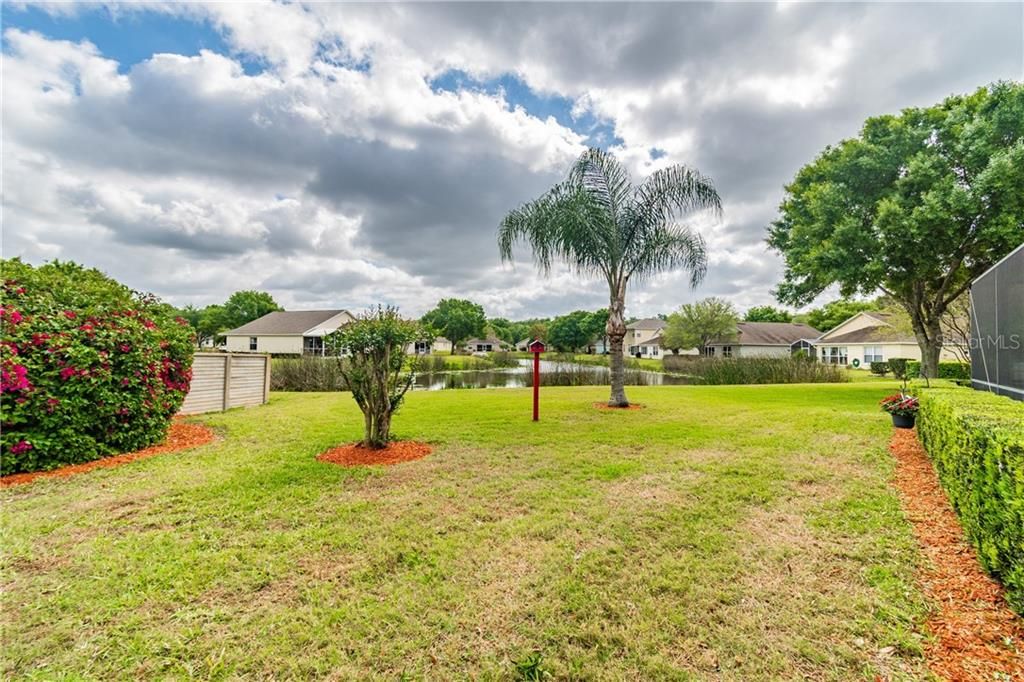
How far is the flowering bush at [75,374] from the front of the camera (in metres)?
4.31

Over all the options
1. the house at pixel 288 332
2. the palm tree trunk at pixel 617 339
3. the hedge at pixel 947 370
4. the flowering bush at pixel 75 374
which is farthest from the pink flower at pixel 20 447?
the house at pixel 288 332

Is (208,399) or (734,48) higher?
(734,48)

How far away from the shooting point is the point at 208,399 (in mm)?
8914

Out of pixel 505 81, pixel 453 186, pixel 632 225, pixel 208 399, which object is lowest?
pixel 208 399

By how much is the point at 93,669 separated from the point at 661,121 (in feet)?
38.5

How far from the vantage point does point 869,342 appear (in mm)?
30562

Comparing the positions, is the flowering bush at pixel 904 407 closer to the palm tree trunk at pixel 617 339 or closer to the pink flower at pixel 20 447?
the palm tree trunk at pixel 617 339

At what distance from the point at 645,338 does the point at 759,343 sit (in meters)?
17.1

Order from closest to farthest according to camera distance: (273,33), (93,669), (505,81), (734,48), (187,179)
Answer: (93,669) < (273,33) < (734,48) < (187,179) < (505,81)

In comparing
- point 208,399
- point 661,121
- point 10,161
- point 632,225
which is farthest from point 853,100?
point 208,399

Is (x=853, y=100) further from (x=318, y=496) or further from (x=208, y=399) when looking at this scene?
(x=208, y=399)

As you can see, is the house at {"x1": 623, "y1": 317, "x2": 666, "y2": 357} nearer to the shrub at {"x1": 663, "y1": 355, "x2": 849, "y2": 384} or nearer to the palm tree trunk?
the shrub at {"x1": 663, "y1": 355, "x2": 849, "y2": 384}

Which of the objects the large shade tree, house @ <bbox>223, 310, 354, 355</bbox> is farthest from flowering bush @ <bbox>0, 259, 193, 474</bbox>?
house @ <bbox>223, 310, 354, 355</bbox>

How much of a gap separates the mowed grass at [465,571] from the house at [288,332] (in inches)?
1189
